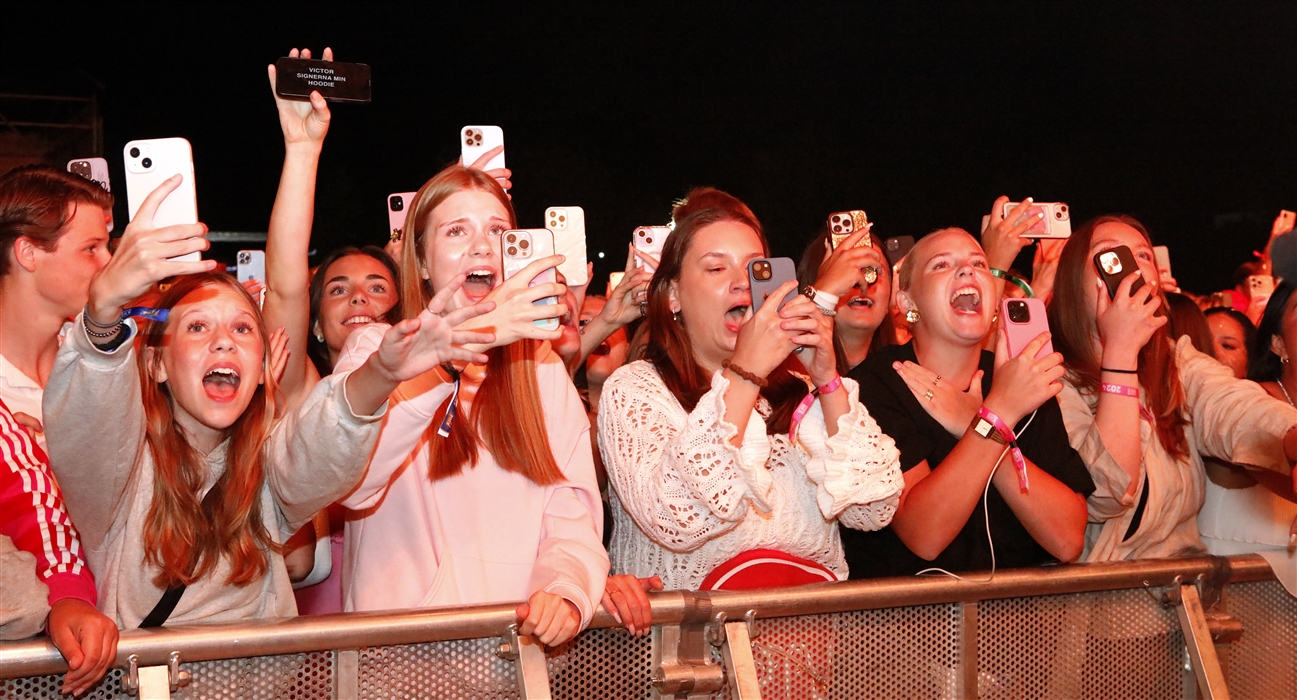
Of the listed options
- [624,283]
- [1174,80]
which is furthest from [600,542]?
[1174,80]

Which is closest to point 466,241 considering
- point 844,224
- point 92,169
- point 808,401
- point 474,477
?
point 474,477

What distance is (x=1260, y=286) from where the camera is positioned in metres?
5.70

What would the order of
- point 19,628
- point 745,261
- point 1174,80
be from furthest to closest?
point 1174,80
point 745,261
point 19,628

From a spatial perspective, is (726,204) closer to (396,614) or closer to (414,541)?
(414,541)

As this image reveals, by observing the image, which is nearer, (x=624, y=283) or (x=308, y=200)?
(x=308, y=200)

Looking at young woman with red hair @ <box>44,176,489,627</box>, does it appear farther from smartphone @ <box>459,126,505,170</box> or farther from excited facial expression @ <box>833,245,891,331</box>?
excited facial expression @ <box>833,245,891,331</box>

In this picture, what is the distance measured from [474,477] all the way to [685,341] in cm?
70

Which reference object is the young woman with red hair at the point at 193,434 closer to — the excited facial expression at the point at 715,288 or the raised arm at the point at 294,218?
the raised arm at the point at 294,218

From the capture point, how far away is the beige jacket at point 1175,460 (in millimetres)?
2768

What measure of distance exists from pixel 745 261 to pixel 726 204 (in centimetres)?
24

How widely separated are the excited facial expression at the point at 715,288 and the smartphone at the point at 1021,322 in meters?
0.61

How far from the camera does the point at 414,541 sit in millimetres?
2213

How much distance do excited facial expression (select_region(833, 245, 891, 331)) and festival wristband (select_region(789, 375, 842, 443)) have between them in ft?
2.84

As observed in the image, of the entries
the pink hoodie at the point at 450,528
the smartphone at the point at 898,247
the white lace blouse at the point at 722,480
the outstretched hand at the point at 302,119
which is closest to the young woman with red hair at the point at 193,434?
the pink hoodie at the point at 450,528
